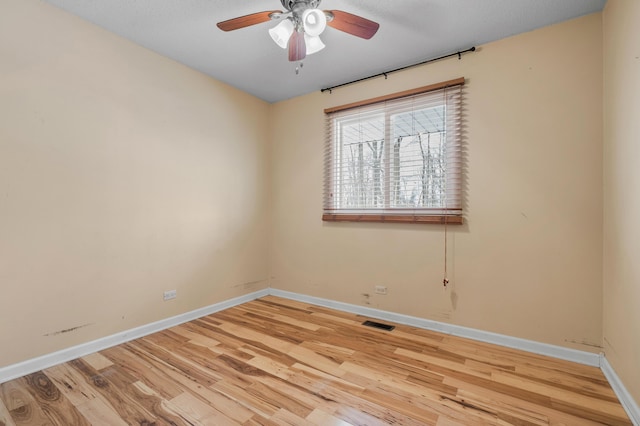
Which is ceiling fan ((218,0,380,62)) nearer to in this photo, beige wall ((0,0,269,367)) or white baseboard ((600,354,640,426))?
beige wall ((0,0,269,367))

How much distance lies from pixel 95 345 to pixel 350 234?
241cm

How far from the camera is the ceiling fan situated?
1672 millimetres

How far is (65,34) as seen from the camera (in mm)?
2016

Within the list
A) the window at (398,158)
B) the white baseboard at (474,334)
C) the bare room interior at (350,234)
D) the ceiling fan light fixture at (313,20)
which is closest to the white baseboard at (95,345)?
the bare room interior at (350,234)

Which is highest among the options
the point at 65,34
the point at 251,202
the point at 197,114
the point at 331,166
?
the point at 65,34

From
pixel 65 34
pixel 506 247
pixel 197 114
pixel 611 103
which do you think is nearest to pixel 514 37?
pixel 611 103

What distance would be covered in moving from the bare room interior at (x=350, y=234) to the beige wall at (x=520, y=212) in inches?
0.5

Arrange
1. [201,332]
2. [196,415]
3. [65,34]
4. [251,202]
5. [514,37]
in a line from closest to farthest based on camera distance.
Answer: [196,415] → [65,34] → [514,37] → [201,332] → [251,202]

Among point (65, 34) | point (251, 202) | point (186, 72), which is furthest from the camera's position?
point (251, 202)

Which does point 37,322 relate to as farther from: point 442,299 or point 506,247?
point 506,247

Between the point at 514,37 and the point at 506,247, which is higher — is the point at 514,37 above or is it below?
above

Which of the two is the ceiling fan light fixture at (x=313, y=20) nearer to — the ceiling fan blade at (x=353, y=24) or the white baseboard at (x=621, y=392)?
the ceiling fan blade at (x=353, y=24)

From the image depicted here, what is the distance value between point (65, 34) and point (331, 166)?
2.45 metres

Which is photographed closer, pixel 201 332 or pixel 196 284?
pixel 201 332
